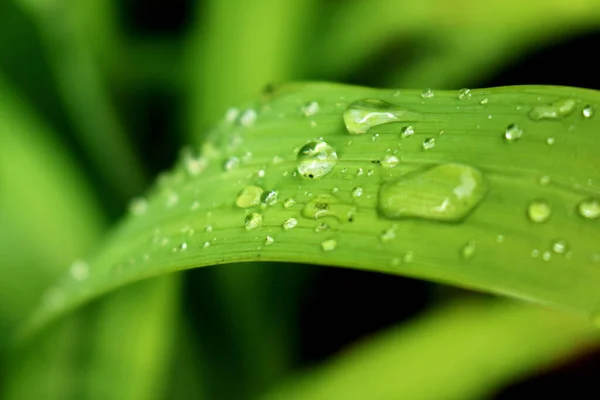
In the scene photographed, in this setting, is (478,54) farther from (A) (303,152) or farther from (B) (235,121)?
(A) (303,152)

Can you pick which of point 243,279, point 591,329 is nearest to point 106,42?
point 243,279

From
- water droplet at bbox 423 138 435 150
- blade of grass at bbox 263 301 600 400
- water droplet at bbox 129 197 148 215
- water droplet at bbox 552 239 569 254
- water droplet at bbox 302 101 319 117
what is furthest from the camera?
blade of grass at bbox 263 301 600 400

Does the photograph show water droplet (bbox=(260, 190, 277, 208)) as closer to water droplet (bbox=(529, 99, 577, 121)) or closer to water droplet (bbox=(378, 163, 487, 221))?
water droplet (bbox=(378, 163, 487, 221))

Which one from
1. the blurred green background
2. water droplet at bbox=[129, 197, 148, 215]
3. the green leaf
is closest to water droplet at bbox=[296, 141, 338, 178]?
the green leaf

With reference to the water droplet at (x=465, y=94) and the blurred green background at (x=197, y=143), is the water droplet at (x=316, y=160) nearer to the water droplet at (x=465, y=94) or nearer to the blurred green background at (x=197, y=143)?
the water droplet at (x=465, y=94)

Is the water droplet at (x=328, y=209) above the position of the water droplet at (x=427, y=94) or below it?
below

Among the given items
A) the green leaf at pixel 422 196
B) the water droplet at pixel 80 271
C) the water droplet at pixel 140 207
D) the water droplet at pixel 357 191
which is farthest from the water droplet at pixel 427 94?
the water droplet at pixel 80 271
